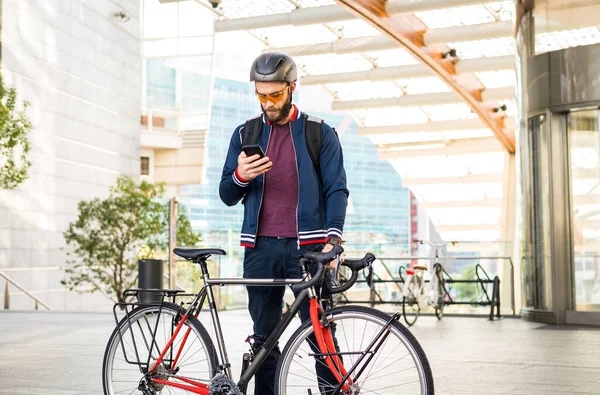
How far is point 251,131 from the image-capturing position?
4.20 m

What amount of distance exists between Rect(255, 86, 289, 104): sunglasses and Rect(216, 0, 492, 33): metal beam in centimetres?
1609

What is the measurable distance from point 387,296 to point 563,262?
11.5ft

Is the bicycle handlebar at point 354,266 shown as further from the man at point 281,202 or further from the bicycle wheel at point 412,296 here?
the bicycle wheel at point 412,296

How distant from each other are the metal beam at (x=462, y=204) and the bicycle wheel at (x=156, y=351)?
1635 inches

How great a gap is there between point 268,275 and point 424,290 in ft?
31.7

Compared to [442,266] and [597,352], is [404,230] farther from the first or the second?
[597,352]

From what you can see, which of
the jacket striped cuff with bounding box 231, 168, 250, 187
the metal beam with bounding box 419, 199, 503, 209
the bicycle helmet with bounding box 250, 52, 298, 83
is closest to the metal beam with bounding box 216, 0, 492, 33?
the bicycle helmet with bounding box 250, 52, 298, 83

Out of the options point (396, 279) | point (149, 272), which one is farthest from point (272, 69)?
point (396, 279)

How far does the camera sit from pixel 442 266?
14047mm

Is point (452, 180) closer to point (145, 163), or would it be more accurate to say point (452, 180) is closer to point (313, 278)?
point (145, 163)

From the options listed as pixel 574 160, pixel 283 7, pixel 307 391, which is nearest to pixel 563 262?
pixel 574 160

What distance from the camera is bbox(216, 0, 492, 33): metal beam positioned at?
19.8m

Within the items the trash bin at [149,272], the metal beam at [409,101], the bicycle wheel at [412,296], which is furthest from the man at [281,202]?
the metal beam at [409,101]

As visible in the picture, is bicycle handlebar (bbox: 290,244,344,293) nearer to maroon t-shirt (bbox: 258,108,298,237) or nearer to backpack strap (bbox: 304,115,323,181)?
maroon t-shirt (bbox: 258,108,298,237)
